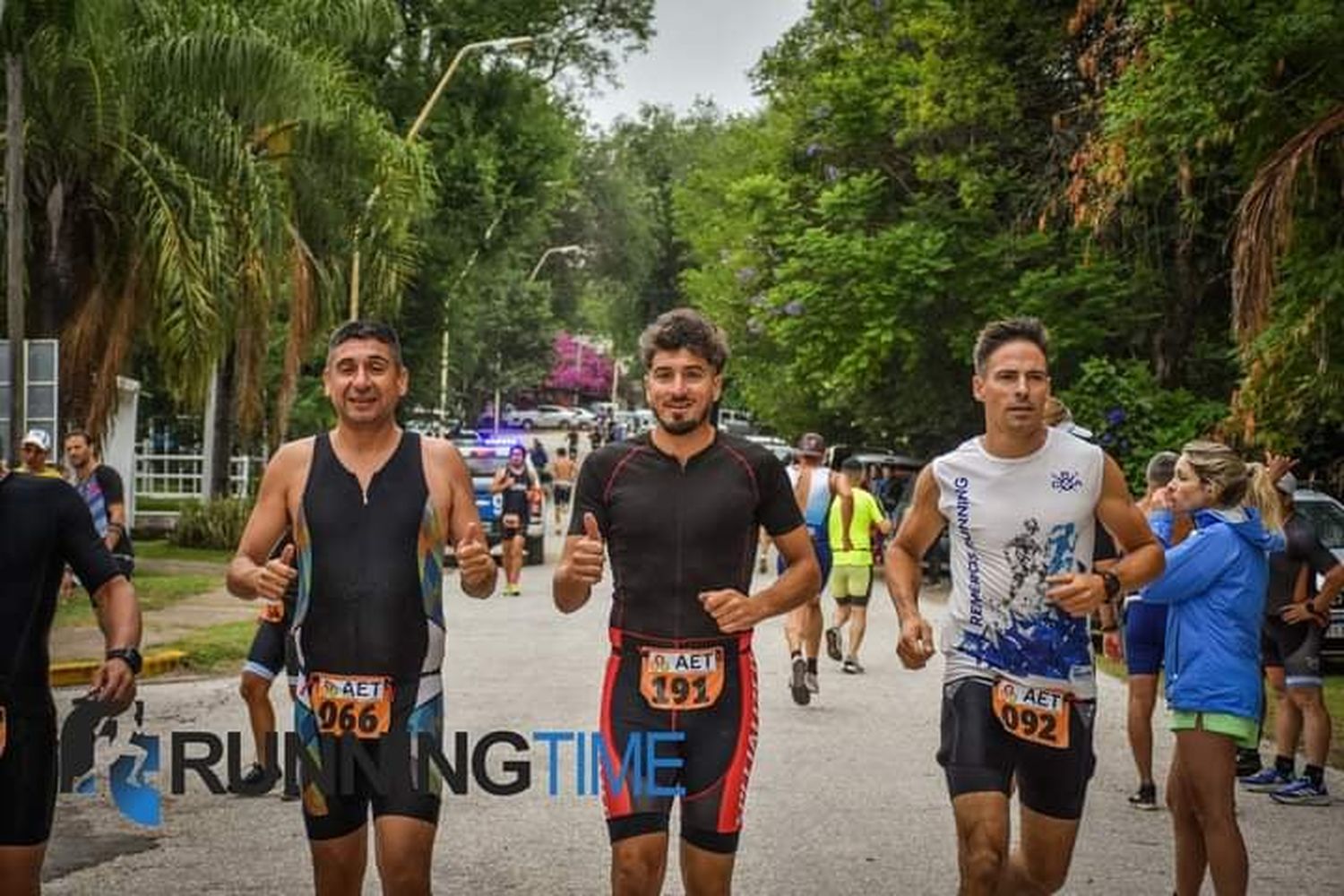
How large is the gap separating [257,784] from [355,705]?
4.23 m

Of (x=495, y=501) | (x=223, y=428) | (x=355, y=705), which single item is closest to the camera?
(x=355, y=705)

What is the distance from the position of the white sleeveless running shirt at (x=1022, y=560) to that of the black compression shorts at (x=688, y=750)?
0.77m

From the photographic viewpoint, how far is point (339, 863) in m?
5.31

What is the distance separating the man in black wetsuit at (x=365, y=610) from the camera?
5258 mm

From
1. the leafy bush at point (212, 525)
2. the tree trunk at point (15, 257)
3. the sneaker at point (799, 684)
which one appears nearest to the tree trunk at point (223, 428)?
the leafy bush at point (212, 525)

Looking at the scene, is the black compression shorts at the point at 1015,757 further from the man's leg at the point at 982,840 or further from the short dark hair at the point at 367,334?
the short dark hair at the point at 367,334

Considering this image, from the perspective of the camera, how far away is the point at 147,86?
20.0 metres

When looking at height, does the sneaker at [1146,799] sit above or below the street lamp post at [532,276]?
below

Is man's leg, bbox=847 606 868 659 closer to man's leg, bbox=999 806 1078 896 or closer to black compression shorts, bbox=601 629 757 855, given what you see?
man's leg, bbox=999 806 1078 896

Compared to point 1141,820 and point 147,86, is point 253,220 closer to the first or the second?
point 147,86

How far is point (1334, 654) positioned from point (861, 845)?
8.99m

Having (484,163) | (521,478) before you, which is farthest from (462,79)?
(521,478)

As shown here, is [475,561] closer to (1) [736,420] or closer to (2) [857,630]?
(2) [857,630]

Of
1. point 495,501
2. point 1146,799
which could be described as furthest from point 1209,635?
point 495,501
